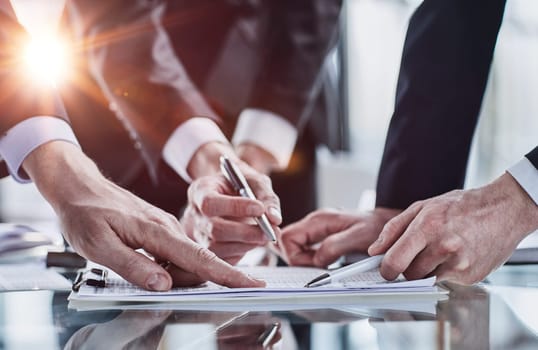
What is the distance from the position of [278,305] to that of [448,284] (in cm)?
25

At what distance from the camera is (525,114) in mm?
4543

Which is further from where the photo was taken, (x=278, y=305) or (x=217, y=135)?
(x=217, y=135)

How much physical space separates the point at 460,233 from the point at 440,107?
48cm

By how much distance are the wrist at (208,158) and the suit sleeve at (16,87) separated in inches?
13.8

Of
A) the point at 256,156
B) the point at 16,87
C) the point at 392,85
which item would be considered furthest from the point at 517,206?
the point at 392,85

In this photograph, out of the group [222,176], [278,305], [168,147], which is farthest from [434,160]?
[278,305]

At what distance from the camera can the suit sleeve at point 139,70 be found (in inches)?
53.8

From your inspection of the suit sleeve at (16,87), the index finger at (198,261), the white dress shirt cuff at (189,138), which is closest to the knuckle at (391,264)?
the index finger at (198,261)

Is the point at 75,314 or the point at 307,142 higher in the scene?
the point at 307,142

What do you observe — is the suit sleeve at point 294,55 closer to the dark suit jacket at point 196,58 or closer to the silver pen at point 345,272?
the dark suit jacket at point 196,58

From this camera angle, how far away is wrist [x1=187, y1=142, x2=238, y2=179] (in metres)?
1.28

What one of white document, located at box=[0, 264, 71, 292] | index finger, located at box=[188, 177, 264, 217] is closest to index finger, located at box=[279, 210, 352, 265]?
index finger, located at box=[188, 177, 264, 217]

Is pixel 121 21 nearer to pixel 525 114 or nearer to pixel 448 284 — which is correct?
pixel 448 284

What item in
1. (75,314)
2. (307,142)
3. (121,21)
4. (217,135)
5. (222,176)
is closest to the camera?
(75,314)
